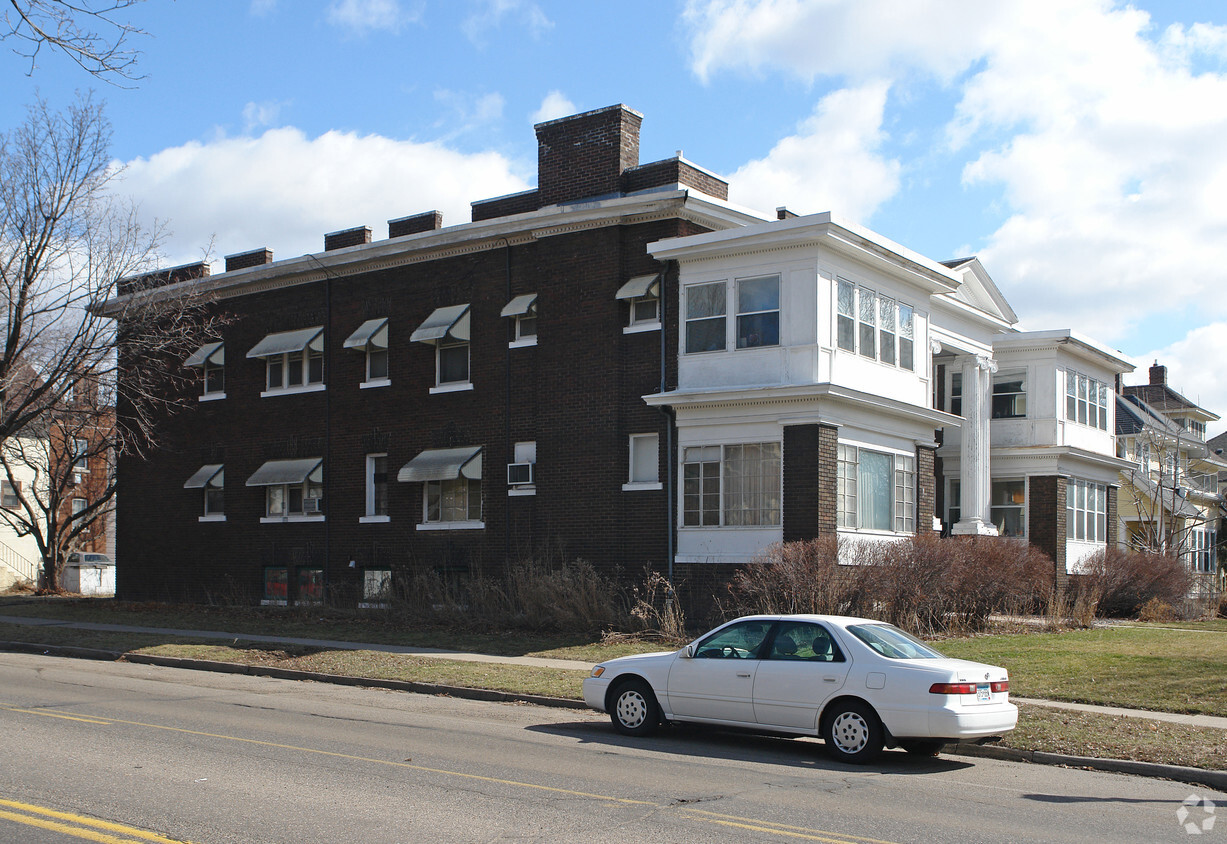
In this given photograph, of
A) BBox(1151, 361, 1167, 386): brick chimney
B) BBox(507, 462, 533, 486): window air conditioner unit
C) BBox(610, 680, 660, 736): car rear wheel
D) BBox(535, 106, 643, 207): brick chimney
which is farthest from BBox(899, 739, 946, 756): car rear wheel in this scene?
BBox(1151, 361, 1167, 386): brick chimney

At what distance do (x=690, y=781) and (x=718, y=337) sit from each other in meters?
14.3

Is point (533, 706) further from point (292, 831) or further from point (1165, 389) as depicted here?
point (1165, 389)

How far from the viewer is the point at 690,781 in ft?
31.1

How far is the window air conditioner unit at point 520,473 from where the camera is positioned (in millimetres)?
24891

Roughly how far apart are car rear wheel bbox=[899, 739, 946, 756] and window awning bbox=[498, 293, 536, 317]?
15.6 m

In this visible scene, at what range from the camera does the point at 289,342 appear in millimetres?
29531

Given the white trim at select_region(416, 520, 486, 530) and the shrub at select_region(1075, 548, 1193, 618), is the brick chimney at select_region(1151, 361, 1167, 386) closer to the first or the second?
the shrub at select_region(1075, 548, 1193, 618)

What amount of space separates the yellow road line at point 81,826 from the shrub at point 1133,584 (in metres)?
24.1

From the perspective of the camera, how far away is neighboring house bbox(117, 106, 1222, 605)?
2248cm

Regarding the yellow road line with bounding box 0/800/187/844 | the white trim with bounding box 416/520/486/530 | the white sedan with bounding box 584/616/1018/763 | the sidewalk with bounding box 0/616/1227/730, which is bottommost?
the sidewalk with bounding box 0/616/1227/730

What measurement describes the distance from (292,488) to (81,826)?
75.8 ft

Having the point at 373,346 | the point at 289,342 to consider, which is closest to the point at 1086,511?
the point at 373,346

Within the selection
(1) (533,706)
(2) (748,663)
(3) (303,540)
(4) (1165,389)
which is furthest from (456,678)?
(4) (1165,389)

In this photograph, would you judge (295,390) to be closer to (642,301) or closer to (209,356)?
(209,356)
